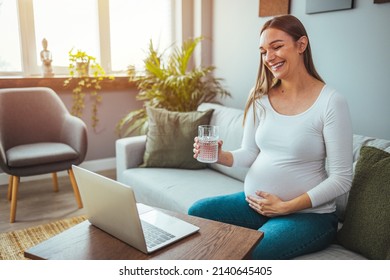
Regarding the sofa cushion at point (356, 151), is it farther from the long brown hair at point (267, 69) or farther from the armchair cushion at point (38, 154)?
the armchair cushion at point (38, 154)

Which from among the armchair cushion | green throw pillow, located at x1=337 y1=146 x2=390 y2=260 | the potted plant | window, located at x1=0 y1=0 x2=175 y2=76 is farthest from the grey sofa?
window, located at x1=0 y1=0 x2=175 y2=76

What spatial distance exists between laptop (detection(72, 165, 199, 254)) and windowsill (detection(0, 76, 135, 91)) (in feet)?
6.52

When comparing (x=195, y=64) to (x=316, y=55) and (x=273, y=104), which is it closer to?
(x=316, y=55)

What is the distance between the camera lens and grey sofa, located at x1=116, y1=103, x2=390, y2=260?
6.16ft

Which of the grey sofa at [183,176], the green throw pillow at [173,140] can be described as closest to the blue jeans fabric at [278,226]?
the grey sofa at [183,176]

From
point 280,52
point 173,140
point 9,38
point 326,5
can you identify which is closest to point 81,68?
point 9,38

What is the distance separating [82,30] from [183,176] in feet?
5.54

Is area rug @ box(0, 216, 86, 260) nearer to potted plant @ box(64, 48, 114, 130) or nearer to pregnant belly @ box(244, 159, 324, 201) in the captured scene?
potted plant @ box(64, 48, 114, 130)

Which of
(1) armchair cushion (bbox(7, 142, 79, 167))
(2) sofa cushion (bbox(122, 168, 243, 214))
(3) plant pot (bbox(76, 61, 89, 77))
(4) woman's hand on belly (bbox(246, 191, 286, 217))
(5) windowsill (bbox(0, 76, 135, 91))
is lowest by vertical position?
(2) sofa cushion (bbox(122, 168, 243, 214))

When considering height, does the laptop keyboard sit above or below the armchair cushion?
above

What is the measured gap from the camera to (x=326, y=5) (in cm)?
213

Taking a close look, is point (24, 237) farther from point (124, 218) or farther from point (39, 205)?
point (124, 218)

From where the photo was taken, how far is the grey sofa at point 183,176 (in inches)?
73.9

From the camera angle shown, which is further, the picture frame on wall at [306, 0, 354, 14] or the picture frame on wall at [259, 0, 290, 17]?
the picture frame on wall at [259, 0, 290, 17]
